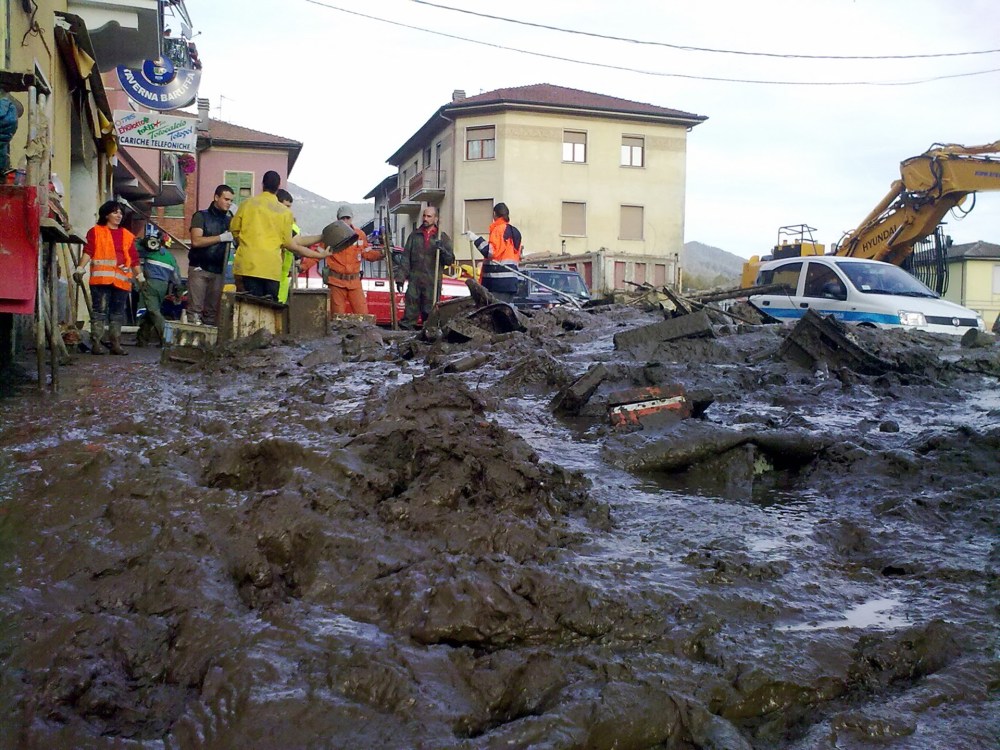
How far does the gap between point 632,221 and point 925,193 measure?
25.0m

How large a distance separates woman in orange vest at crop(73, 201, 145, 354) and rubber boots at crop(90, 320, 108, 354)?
8 centimetres

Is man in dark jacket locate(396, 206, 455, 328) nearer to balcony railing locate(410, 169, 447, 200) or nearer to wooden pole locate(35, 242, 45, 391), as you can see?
wooden pole locate(35, 242, 45, 391)

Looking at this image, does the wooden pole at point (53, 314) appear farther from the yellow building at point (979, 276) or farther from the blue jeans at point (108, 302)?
the yellow building at point (979, 276)

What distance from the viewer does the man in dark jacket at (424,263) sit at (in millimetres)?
12703

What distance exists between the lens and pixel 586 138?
42500 millimetres

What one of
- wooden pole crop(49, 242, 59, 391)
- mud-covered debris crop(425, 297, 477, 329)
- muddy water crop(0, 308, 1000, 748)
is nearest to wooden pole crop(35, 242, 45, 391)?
wooden pole crop(49, 242, 59, 391)

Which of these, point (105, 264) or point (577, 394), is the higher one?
point (105, 264)

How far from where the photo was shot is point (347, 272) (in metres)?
11.8

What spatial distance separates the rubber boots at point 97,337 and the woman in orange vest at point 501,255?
5.49 metres

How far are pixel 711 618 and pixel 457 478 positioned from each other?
1232 mm

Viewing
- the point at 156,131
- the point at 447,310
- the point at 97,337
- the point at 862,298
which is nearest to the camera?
the point at 97,337

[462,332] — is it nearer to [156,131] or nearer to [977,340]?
[977,340]

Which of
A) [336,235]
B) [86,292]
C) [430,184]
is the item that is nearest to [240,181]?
[430,184]

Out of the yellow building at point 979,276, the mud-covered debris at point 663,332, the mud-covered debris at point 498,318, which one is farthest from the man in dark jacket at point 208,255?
the yellow building at point 979,276
